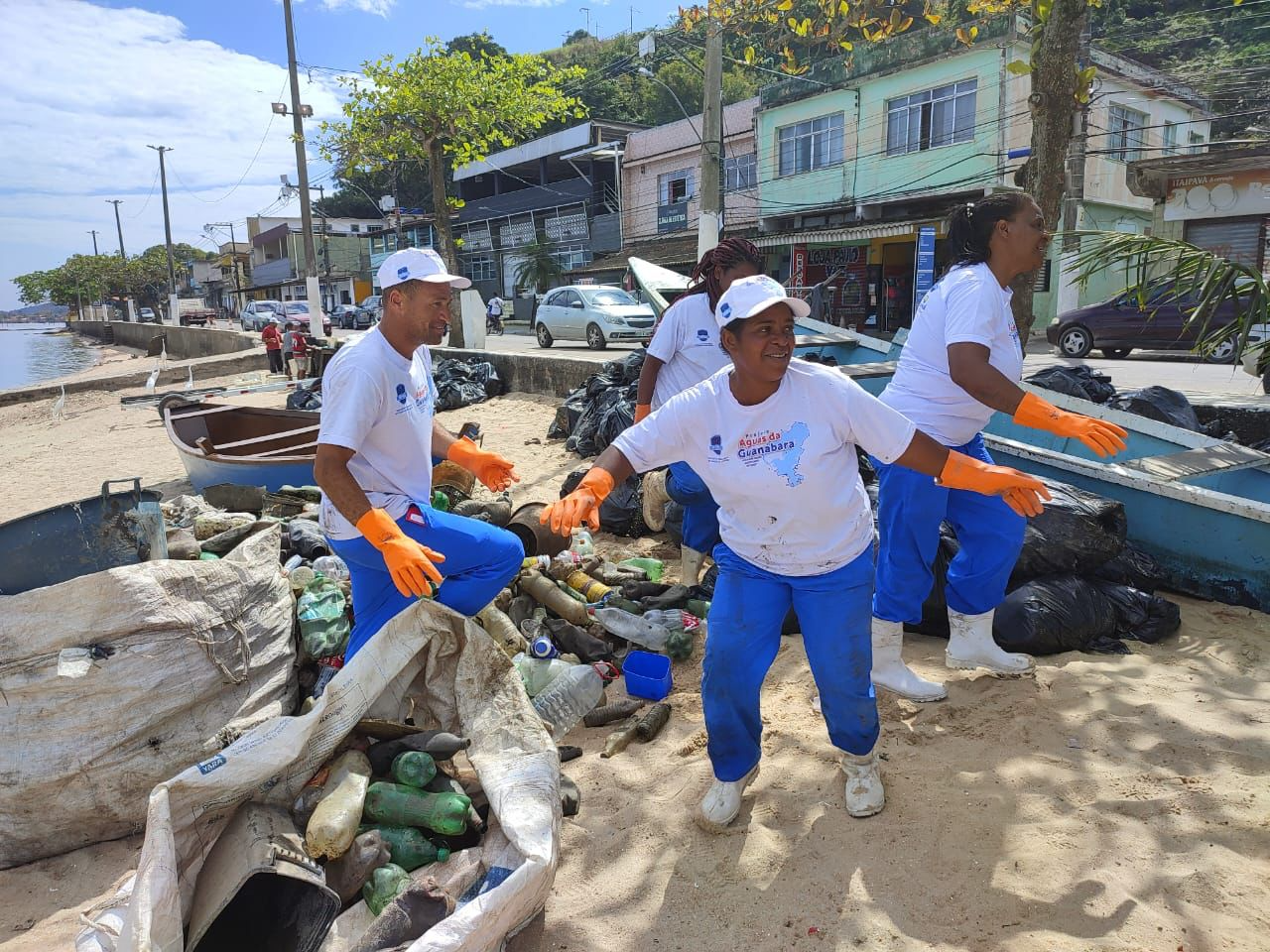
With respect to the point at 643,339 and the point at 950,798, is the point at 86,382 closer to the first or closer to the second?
the point at 643,339

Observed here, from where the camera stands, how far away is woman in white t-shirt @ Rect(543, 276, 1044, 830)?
214 cm

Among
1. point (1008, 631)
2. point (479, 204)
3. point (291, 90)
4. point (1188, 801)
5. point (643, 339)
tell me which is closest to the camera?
point (1188, 801)

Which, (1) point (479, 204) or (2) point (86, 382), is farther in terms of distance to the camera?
(1) point (479, 204)

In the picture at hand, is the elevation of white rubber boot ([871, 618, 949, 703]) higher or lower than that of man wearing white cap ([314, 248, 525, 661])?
lower

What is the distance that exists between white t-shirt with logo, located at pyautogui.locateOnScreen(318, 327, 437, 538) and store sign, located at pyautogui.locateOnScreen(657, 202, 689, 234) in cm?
2934

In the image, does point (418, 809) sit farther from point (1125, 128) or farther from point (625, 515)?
point (1125, 128)

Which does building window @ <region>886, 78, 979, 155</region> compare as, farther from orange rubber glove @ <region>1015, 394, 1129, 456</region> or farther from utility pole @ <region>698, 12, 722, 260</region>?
orange rubber glove @ <region>1015, 394, 1129, 456</region>

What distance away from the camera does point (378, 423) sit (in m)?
2.67

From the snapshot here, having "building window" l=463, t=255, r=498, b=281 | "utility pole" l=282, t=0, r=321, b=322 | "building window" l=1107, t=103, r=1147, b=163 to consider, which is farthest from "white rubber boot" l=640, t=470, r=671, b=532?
"building window" l=463, t=255, r=498, b=281

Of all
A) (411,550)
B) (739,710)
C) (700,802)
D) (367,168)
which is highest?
(367,168)

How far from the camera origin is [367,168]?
60.2 ft

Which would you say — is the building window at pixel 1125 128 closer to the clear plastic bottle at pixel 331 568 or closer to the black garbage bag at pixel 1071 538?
the black garbage bag at pixel 1071 538

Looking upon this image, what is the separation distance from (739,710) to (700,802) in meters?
0.40

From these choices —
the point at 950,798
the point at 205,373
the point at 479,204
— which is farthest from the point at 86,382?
the point at 479,204
